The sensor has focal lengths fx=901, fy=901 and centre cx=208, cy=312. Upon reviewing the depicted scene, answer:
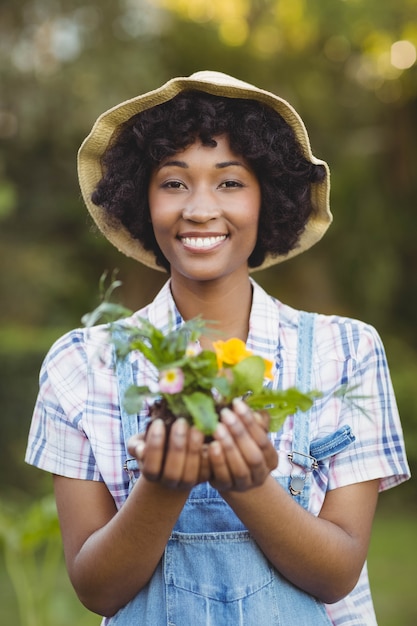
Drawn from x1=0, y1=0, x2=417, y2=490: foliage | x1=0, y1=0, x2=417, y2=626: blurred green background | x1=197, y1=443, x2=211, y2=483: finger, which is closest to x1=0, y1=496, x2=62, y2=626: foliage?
A: x1=197, y1=443, x2=211, y2=483: finger

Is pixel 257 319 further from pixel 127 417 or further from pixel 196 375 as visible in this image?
pixel 196 375

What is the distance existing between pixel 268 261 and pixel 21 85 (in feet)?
27.3

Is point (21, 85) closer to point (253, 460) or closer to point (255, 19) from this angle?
point (255, 19)

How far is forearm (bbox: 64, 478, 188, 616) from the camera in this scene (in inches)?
67.5

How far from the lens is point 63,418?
6.88ft

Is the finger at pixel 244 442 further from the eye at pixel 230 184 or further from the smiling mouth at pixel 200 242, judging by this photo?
the eye at pixel 230 184

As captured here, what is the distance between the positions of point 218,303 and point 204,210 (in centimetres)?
30

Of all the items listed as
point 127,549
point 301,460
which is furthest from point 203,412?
point 301,460

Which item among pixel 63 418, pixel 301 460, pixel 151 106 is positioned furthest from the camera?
pixel 151 106

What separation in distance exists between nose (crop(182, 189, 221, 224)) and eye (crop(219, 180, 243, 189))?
5cm

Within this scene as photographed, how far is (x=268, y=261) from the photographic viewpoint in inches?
99.7

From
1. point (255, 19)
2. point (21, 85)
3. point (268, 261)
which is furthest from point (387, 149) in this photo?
point (268, 261)

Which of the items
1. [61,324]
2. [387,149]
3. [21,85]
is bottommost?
[61,324]

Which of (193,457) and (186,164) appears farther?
(186,164)
